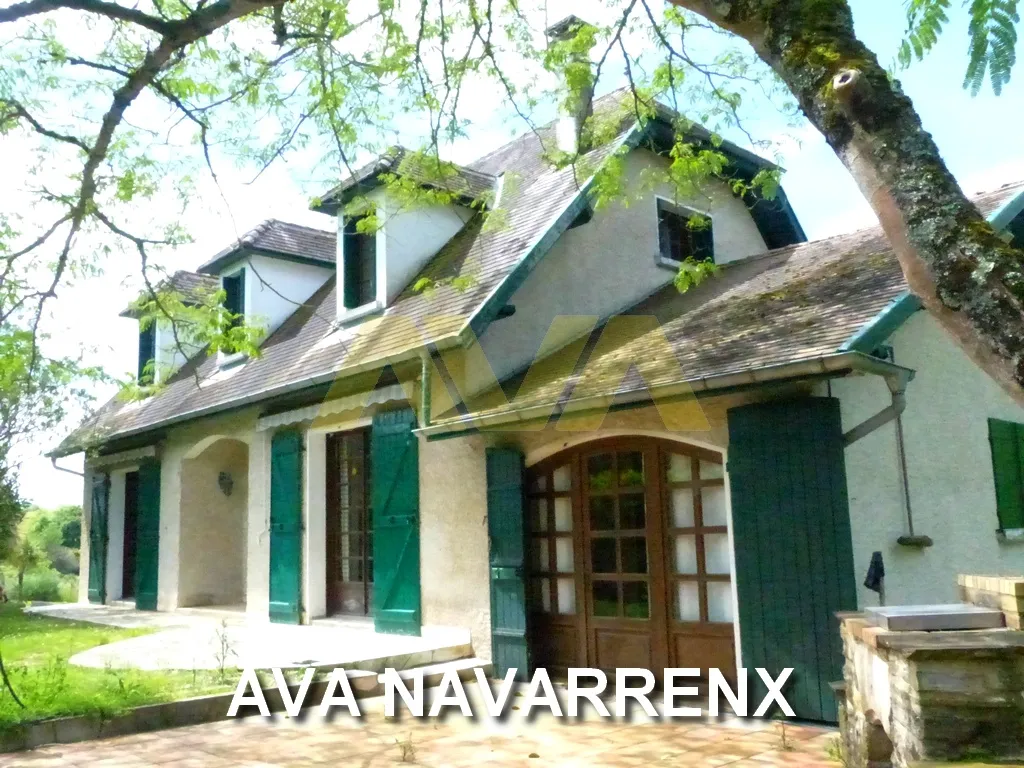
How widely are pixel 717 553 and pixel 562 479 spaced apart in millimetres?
1607

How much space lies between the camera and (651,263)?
401 inches

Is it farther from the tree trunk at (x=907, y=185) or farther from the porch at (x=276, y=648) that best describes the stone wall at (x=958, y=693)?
the porch at (x=276, y=648)

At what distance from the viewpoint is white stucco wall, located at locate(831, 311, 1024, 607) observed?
6.30m

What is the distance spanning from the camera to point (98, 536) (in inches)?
586

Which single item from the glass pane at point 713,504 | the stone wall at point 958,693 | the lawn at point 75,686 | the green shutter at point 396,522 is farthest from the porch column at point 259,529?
the stone wall at point 958,693

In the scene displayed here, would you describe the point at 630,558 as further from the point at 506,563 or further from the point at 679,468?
the point at 506,563

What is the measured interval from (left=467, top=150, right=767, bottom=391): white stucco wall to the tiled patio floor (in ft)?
11.0

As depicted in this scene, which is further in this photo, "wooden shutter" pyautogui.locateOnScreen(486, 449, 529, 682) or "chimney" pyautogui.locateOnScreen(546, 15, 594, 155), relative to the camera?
"wooden shutter" pyautogui.locateOnScreen(486, 449, 529, 682)

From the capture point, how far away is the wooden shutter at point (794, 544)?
585 cm

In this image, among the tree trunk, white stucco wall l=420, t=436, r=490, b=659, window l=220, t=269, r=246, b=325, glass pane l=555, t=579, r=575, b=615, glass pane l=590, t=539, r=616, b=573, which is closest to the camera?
the tree trunk

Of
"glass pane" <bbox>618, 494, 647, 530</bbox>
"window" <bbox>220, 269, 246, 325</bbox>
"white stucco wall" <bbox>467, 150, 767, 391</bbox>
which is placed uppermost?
"window" <bbox>220, 269, 246, 325</bbox>

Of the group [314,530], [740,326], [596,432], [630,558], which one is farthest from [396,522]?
[740,326]

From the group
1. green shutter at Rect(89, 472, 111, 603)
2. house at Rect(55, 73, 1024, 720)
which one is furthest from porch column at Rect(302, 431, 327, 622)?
green shutter at Rect(89, 472, 111, 603)

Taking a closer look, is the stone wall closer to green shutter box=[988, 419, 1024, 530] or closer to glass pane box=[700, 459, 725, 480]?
glass pane box=[700, 459, 725, 480]
